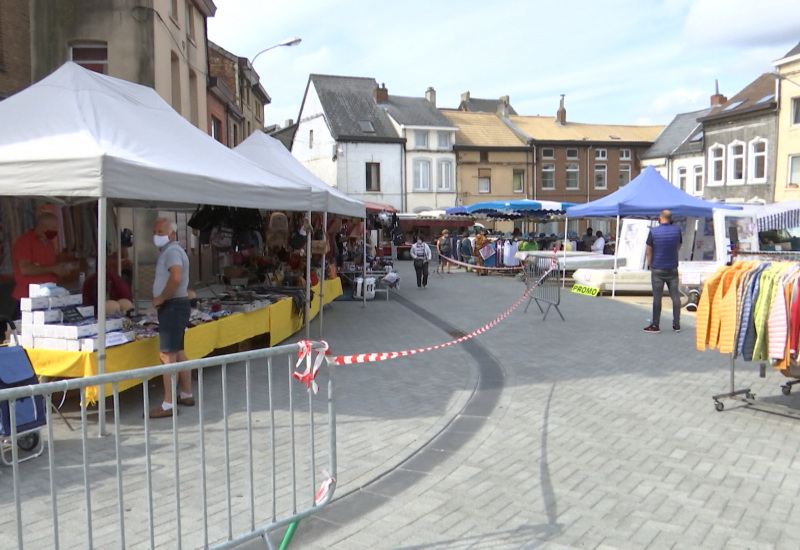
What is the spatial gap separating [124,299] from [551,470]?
185 inches

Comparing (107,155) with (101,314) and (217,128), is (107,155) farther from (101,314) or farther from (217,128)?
(217,128)

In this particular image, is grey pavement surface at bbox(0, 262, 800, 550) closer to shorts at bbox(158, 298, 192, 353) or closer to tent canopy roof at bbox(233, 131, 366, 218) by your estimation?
shorts at bbox(158, 298, 192, 353)

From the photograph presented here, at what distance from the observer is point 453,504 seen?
396cm

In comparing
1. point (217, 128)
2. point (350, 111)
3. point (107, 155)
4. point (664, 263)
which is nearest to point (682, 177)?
point (350, 111)

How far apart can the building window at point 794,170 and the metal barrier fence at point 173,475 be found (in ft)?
98.8

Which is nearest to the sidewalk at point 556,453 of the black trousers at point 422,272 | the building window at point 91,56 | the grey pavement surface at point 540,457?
the grey pavement surface at point 540,457

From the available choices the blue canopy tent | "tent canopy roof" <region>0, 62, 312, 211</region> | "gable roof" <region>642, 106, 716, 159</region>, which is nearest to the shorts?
"tent canopy roof" <region>0, 62, 312, 211</region>

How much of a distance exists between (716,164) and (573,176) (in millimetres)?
12141

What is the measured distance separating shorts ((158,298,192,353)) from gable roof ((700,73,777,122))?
31.8 m

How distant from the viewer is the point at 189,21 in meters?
17.3

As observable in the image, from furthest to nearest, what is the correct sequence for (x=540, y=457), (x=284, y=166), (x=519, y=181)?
(x=519, y=181), (x=284, y=166), (x=540, y=457)

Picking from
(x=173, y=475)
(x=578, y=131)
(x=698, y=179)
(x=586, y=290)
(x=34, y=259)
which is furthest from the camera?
(x=578, y=131)

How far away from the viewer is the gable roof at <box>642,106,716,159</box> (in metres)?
39.5

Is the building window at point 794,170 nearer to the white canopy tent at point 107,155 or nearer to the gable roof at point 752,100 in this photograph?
the gable roof at point 752,100
